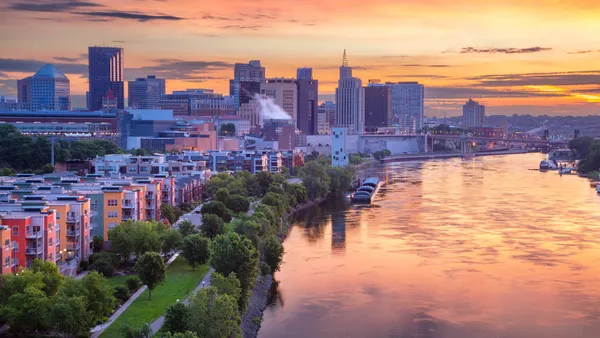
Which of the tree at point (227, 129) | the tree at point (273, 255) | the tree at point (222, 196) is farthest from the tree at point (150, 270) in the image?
the tree at point (227, 129)

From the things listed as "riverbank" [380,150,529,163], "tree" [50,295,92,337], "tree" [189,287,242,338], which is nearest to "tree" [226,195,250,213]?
"tree" [189,287,242,338]

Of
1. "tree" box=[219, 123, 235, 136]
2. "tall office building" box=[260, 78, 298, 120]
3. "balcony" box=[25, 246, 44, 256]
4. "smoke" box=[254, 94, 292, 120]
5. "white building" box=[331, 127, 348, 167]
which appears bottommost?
"balcony" box=[25, 246, 44, 256]

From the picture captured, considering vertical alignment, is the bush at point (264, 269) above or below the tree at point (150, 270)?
below

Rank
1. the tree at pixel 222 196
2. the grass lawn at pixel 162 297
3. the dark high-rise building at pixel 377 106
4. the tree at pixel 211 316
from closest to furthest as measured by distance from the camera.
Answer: the tree at pixel 211 316 → the grass lawn at pixel 162 297 → the tree at pixel 222 196 → the dark high-rise building at pixel 377 106

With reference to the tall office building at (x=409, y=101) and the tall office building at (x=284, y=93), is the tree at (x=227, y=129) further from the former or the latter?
the tall office building at (x=409, y=101)

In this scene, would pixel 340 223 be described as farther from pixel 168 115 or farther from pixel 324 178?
pixel 168 115

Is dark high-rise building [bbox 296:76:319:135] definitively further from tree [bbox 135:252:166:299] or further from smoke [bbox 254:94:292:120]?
tree [bbox 135:252:166:299]

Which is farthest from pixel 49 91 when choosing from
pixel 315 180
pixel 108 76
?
pixel 315 180

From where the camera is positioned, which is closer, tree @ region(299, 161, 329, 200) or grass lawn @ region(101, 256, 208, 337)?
grass lawn @ region(101, 256, 208, 337)
